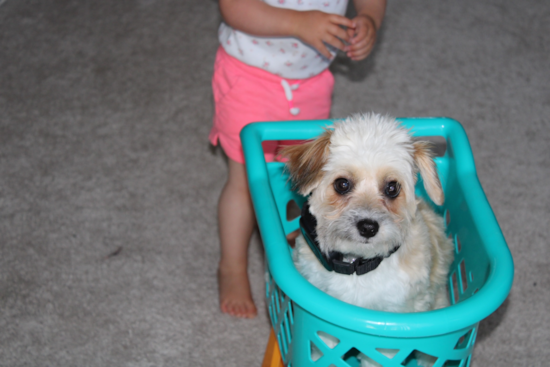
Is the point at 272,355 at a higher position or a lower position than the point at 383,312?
lower

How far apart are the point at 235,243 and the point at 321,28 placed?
581mm

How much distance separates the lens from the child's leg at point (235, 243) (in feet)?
4.35

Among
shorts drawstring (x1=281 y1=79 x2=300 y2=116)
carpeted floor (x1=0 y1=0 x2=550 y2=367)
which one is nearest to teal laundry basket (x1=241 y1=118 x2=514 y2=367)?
shorts drawstring (x1=281 y1=79 x2=300 y2=116)

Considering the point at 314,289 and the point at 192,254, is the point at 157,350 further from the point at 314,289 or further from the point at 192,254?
the point at 314,289

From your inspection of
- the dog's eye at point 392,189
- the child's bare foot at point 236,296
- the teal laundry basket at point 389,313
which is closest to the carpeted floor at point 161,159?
the child's bare foot at point 236,296

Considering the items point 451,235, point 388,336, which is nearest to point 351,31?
point 451,235

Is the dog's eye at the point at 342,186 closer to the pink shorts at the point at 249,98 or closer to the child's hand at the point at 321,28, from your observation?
the child's hand at the point at 321,28

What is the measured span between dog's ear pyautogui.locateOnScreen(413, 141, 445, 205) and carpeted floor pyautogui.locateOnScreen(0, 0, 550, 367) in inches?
20.1

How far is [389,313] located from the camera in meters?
0.72

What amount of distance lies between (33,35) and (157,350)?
1.46 meters

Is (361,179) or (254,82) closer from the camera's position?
(361,179)

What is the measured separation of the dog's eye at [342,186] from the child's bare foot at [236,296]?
514 millimetres

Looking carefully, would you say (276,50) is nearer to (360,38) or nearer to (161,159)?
(360,38)

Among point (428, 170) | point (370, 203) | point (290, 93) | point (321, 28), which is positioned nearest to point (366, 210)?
point (370, 203)
